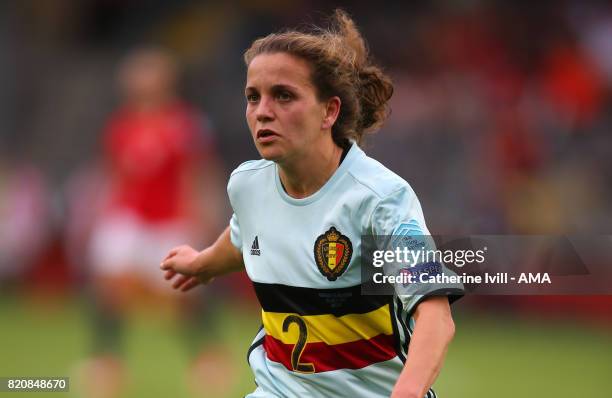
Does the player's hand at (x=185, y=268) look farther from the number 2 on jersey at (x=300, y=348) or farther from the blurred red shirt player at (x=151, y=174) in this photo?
the blurred red shirt player at (x=151, y=174)

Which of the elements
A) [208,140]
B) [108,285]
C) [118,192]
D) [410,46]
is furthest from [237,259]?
[410,46]

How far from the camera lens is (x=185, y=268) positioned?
15.9 feet

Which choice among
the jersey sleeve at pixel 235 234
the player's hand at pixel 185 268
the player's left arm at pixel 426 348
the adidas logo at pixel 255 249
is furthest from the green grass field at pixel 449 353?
the player's left arm at pixel 426 348

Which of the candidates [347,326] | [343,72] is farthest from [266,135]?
[347,326]

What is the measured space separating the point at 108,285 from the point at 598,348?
16.0ft

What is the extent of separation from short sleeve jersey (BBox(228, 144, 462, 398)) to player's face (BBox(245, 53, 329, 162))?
197 mm

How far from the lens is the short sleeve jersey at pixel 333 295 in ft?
13.4

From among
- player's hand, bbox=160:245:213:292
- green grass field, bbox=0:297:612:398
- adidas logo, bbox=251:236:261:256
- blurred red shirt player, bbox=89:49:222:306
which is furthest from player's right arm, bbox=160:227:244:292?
blurred red shirt player, bbox=89:49:222:306

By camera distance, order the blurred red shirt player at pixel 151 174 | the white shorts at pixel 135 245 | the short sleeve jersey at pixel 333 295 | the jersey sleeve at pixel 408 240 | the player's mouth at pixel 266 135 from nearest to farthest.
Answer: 1. the jersey sleeve at pixel 408 240
2. the short sleeve jersey at pixel 333 295
3. the player's mouth at pixel 266 135
4. the white shorts at pixel 135 245
5. the blurred red shirt player at pixel 151 174

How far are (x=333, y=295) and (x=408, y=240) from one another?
427 mm

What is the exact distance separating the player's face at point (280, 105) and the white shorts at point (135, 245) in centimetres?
504

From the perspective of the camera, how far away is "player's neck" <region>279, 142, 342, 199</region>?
4.27 m

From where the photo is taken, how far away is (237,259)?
4758 mm

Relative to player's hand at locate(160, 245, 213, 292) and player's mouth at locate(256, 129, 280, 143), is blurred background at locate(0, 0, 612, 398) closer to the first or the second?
player's hand at locate(160, 245, 213, 292)
